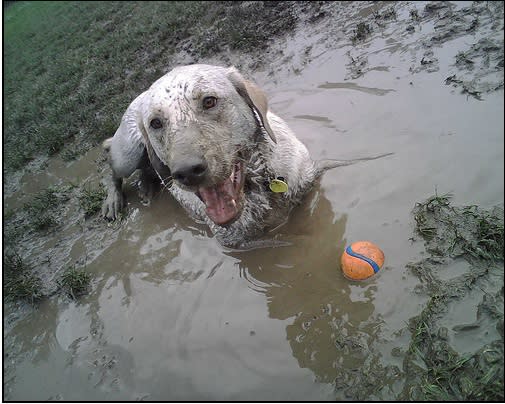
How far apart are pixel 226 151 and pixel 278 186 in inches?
27.6

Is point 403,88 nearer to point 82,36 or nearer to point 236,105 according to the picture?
point 236,105

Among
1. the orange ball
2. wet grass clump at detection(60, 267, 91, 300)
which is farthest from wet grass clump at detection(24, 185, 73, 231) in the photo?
the orange ball

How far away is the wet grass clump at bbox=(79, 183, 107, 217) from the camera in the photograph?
17.5 feet

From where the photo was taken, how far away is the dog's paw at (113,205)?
16.7ft

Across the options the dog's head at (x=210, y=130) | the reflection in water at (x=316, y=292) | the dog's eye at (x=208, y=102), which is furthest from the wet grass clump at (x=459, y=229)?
the dog's eye at (x=208, y=102)

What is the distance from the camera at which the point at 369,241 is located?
133 inches

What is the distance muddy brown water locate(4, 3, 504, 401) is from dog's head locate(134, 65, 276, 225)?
78 cm

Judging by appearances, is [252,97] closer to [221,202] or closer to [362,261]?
[221,202]

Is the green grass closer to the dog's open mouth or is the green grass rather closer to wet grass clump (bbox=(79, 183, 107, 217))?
wet grass clump (bbox=(79, 183, 107, 217))

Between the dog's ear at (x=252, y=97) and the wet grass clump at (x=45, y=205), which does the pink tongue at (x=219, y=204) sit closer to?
the dog's ear at (x=252, y=97)

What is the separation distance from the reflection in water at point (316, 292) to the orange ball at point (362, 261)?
8 cm

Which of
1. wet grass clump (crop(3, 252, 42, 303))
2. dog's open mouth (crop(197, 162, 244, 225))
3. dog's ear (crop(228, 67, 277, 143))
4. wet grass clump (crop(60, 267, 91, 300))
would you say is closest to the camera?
dog's open mouth (crop(197, 162, 244, 225))

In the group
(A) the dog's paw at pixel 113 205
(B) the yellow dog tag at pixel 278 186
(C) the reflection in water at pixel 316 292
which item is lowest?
(C) the reflection in water at pixel 316 292

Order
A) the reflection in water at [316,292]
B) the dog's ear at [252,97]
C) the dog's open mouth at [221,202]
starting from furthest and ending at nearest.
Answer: the dog's ear at [252,97] → the dog's open mouth at [221,202] → the reflection in water at [316,292]
